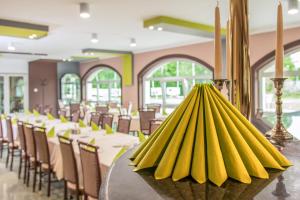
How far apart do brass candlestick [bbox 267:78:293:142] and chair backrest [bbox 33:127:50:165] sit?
11.2ft

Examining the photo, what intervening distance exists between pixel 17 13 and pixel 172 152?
510 centimetres

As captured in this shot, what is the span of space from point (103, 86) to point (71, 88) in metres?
2.05

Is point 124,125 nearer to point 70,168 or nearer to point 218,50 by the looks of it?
point 70,168

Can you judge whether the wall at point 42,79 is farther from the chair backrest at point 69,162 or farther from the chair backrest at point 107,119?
the chair backrest at point 69,162

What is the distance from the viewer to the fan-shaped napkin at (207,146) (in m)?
0.54

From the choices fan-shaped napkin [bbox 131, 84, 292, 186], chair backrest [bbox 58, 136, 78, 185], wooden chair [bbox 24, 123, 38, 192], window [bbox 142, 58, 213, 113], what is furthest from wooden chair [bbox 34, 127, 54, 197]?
window [bbox 142, 58, 213, 113]

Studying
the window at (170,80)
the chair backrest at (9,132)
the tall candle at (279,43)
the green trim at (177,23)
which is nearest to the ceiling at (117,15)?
the green trim at (177,23)

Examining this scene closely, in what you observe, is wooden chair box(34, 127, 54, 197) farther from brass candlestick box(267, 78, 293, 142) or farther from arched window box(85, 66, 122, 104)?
arched window box(85, 66, 122, 104)

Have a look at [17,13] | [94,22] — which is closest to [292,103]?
[94,22]

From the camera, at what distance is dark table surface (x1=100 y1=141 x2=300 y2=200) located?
1.54 feet

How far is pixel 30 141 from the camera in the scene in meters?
4.46

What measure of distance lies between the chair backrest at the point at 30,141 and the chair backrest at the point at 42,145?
17 cm

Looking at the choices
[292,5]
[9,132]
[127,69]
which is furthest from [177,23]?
[127,69]

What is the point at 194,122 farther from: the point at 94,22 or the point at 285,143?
the point at 94,22
